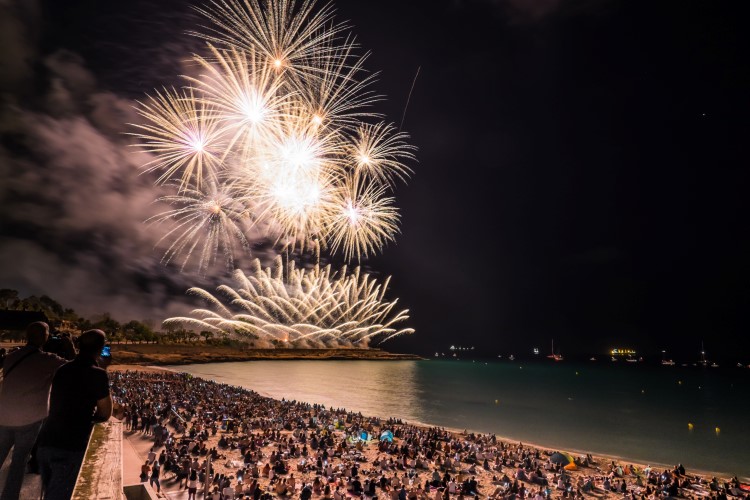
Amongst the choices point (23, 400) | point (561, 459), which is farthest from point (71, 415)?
point (561, 459)

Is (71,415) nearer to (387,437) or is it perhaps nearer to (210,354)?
(387,437)

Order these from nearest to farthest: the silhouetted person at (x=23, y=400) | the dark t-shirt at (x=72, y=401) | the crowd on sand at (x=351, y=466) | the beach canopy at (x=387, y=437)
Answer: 1. the dark t-shirt at (x=72, y=401)
2. the silhouetted person at (x=23, y=400)
3. the crowd on sand at (x=351, y=466)
4. the beach canopy at (x=387, y=437)

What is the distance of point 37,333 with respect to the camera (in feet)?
12.6

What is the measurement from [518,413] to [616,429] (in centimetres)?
1176

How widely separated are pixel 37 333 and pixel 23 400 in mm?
648

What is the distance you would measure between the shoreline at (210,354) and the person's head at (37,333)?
88.7m

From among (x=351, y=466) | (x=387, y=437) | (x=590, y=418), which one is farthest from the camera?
(x=590, y=418)

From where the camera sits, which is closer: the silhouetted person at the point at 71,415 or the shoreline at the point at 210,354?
the silhouetted person at the point at 71,415

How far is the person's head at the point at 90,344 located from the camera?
11.3 feet

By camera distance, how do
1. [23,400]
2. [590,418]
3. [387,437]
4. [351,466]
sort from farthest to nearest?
1. [590,418]
2. [387,437]
3. [351,466]
4. [23,400]

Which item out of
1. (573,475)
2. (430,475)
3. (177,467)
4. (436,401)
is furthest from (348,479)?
(436,401)

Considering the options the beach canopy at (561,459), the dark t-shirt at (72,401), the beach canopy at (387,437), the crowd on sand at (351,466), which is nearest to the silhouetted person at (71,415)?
the dark t-shirt at (72,401)

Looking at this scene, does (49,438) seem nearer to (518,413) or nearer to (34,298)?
(518,413)

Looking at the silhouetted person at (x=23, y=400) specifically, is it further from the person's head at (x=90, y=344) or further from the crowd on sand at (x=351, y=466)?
the crowd on sand at (x=351, y=466)
